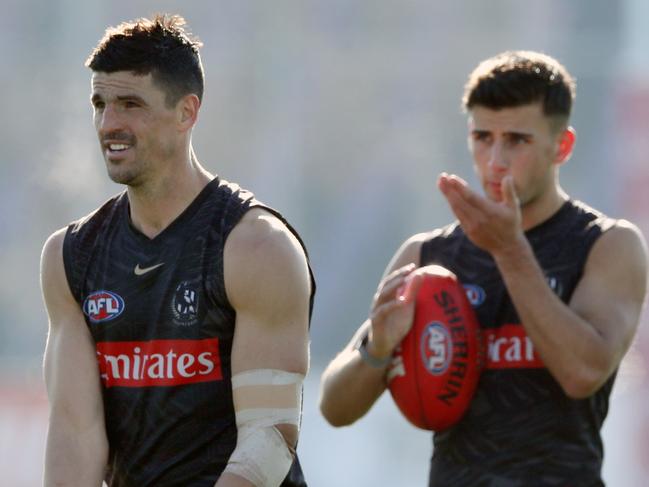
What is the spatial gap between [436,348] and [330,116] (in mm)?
10102

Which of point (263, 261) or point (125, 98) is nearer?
point (263, 261)

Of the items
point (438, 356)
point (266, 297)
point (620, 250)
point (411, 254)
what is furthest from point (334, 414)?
point (620, 250)

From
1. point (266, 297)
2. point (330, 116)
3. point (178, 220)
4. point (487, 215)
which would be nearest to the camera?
point (266, 297)

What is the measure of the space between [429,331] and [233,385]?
2.22 feet

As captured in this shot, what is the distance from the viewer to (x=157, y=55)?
4.98m

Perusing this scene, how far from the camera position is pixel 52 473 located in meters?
4.92

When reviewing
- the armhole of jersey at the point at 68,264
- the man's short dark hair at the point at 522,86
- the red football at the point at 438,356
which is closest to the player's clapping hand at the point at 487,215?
the red football at the point at 438,356

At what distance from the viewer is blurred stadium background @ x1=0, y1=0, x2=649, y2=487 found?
14172 millimetres

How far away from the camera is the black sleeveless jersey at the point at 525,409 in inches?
194

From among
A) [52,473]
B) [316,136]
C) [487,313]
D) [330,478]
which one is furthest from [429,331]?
[316,136]

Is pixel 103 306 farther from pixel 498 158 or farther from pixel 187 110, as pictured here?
pixel 498 158

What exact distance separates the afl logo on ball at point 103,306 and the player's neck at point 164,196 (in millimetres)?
231

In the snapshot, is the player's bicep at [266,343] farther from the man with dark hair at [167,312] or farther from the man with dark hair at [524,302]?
the man with dark hair at [524,302]

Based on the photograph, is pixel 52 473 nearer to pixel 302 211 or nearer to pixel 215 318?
pixel 215 318
